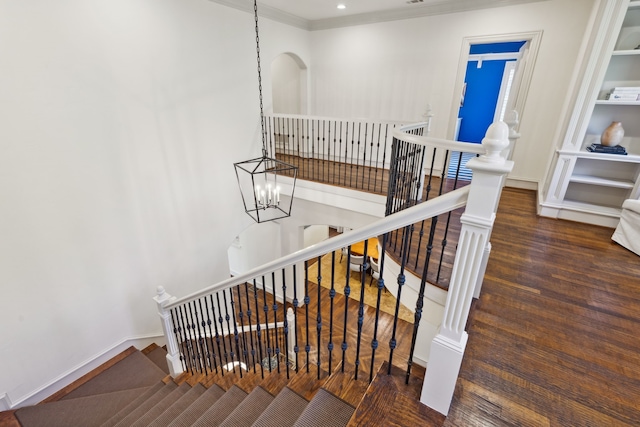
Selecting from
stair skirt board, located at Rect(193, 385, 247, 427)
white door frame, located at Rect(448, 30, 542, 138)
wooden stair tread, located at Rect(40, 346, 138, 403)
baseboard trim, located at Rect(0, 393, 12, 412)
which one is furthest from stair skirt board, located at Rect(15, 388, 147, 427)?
white door frame, located at Rect(448, 30, 542, 138)

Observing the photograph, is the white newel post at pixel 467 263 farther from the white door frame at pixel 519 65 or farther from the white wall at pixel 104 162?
the white door frame at pixel 519 65

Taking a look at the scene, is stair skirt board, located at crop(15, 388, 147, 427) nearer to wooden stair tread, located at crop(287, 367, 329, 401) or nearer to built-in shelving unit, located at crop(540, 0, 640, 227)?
wooden stair tread, located at crop(287, 367, 329, 401)

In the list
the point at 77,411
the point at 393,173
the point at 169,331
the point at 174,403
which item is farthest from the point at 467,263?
the point at 77,411

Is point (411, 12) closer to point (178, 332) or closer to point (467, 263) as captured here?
point (467, 263)

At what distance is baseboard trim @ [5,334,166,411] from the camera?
2.95 meters

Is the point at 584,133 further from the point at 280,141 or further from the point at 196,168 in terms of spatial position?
the point at 280,141

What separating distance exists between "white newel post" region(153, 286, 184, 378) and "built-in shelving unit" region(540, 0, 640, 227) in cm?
466

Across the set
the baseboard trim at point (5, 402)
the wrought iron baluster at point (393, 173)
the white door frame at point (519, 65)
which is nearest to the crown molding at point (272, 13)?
the white door frame at point (519, 65)

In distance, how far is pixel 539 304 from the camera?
2113 mm

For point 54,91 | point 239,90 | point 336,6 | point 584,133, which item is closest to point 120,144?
point 54,91

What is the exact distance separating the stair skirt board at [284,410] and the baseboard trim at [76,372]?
10.2ft

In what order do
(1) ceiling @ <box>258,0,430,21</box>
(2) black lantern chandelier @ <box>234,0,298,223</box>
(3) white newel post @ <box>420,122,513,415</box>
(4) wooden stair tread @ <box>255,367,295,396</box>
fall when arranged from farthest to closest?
(1) ceiling @ <box>258,0,430,21</box>, (2) black lantern chandelier @ <box>234,0,298,223</box>, (4) wooden stair tread @ <box>255,367,295,396</box>, (3) white newel post @ <box>420,122,513,415</box>

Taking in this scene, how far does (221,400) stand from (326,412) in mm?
1098

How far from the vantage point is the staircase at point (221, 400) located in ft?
4.56
